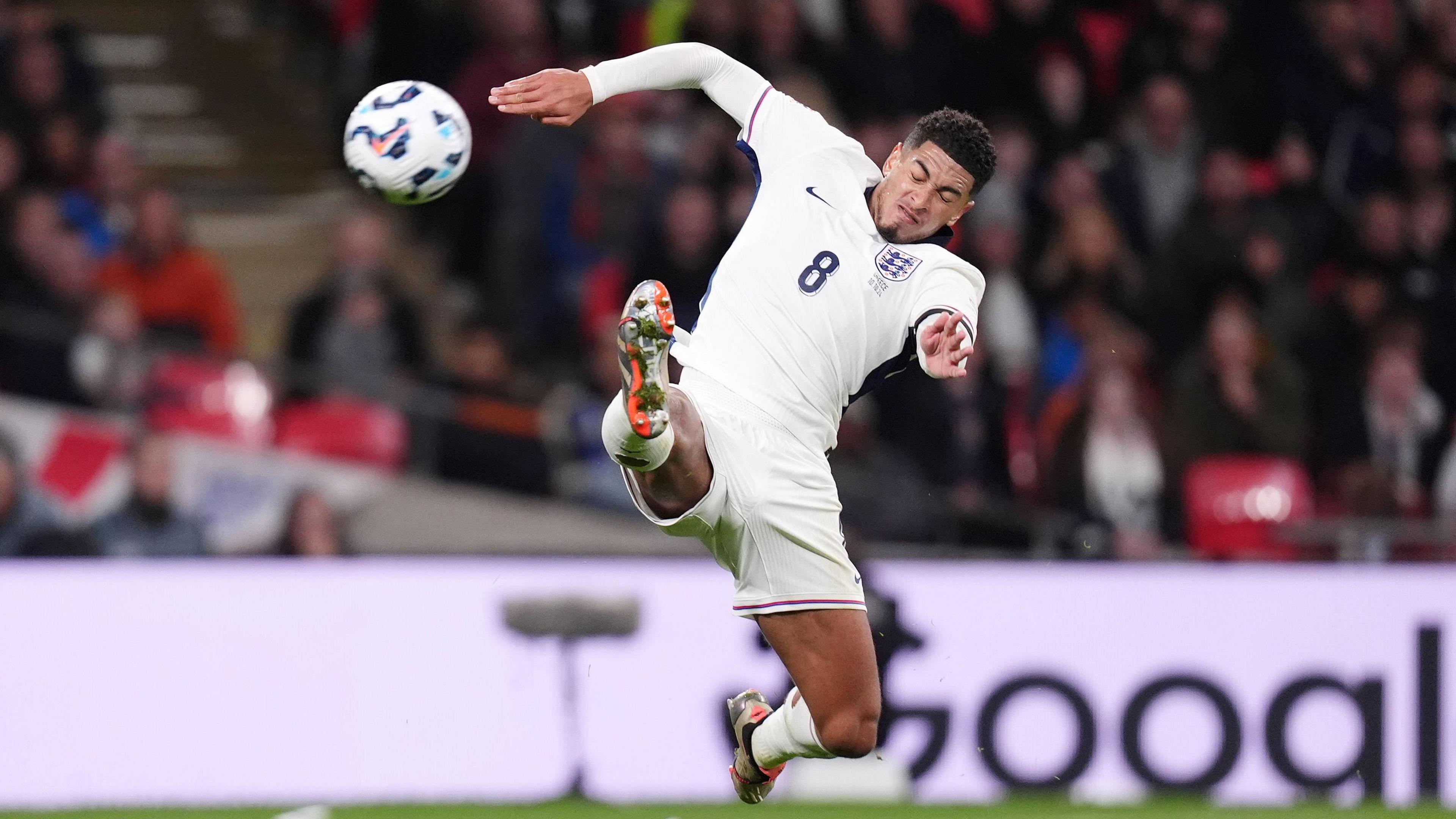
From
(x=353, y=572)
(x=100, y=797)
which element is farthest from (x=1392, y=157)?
(x=100, y=797)

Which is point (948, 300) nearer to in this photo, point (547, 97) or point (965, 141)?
point (965, 141)

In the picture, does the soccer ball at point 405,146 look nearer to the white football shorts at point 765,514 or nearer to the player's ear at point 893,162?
the white football shorts at point 765,514

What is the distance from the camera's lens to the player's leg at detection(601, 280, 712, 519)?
5.27m

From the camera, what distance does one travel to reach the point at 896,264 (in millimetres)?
5914

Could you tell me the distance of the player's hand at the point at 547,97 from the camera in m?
5.60

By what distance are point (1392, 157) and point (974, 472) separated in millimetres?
3818

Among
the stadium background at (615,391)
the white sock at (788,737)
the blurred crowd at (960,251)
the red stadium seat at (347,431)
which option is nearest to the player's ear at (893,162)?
the white sock at (788,737)

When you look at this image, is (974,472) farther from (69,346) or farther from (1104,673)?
(69,346)

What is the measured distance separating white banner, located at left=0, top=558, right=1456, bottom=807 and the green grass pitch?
0.27m

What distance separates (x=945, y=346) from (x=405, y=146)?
5.71 ft

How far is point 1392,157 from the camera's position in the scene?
12164mm

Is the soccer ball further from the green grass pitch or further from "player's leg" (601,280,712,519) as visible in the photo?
the green grass pitch

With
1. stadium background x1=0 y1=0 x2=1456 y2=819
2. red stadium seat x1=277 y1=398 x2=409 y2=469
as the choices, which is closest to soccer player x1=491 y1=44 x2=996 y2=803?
stadium background x1=0 y1=0 x2=1456 y2=819

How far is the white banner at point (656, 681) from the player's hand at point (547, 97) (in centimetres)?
347
